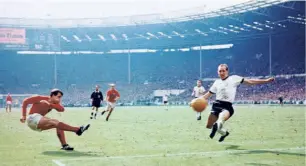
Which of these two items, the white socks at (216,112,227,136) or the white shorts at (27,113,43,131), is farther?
the white socks at (216,112,227,136)

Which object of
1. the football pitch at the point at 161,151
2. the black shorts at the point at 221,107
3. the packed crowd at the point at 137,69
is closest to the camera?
the football pitch at the point at 161,151

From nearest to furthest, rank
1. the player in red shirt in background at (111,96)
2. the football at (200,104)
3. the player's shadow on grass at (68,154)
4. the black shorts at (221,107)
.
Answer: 1. the player's shadow on grass at (68,154)
2. the black shorts at (221,107)
3. the football at (200,104)
4. the player in red shirt in background at (111,96)

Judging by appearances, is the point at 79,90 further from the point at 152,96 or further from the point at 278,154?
the point at 278,154

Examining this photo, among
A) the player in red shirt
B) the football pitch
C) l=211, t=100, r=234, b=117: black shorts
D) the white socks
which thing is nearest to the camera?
the football pitch

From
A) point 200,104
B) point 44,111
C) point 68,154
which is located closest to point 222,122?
point 200,104

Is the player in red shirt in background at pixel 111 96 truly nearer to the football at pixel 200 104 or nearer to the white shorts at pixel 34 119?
the football at pixel 200 104

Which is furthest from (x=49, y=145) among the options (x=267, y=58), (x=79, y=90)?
(x=79, y=90)

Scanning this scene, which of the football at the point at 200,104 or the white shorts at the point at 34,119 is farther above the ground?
the football at the point at 200,104

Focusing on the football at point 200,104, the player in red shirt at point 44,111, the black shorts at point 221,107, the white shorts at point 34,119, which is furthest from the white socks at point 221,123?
the white shorts at point 34,119

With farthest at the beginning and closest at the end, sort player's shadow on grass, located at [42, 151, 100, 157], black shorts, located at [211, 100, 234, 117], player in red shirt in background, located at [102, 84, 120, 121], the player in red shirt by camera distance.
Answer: player in red shirt in background, located at [102, 84, 120, 121], black shorts, located at [211, 100, 234, 117], the player in red shirt, player's shadow on grass, located at [42, 151, 100, 157]

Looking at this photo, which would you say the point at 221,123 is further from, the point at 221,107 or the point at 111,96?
the point at 111,96

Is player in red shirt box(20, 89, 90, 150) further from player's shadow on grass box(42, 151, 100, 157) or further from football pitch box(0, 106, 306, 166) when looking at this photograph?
football pitch box(0, 106, 306, 166)

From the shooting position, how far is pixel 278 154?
927cm

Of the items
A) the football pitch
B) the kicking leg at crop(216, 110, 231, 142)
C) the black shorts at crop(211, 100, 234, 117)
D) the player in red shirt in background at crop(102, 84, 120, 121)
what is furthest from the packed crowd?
the kicking leg at crop(216, 110, 231, 142)
